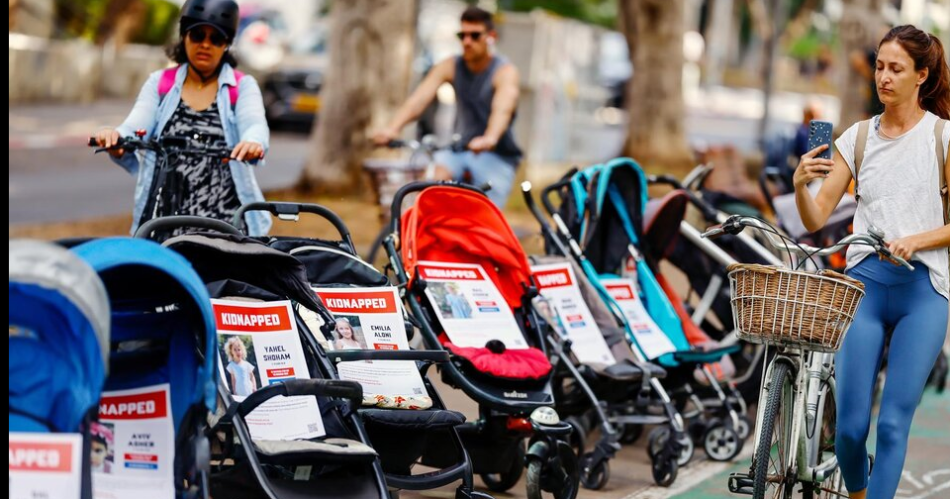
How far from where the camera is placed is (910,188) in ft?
18.3

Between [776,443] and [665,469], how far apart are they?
1512 millimetres

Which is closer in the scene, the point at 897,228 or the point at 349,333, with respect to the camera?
the point at 897,228

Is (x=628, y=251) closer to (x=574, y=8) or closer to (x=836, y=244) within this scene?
(x=836, y=244)

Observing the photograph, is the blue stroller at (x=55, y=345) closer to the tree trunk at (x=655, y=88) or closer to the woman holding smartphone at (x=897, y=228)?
the woman holding smartphone at (x=897, y=228)

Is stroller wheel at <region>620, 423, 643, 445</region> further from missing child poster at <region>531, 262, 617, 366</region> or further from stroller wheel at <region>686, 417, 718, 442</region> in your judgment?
missing child poster at <region>531, 262, 617, 366</region>

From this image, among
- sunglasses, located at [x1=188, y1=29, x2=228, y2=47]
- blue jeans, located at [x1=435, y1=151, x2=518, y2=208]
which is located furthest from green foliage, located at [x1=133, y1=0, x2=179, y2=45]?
sunglasses, located at [x1=188, y1=29, x2=228, y2=47]

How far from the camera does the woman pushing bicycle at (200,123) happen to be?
273 inches

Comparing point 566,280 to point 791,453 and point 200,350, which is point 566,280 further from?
point 200,350

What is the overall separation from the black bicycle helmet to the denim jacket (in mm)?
262

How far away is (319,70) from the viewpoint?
2831 cm

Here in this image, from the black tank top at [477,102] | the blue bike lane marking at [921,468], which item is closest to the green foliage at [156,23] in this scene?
the black tank top at [477,102]

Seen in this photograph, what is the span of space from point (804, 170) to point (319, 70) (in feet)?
76.7

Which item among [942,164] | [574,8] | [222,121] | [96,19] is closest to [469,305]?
[222,121]

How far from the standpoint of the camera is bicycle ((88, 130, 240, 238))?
6.74 meters
